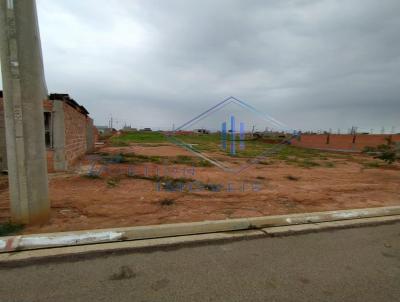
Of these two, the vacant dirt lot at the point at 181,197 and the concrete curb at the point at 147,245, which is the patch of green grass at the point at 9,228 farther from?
the concrete curb at the point at 147,245

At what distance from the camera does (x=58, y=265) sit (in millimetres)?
2598

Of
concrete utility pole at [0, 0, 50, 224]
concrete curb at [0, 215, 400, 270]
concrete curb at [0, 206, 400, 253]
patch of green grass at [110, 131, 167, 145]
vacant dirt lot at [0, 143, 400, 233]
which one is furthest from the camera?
patch of green grass at [110, 131, 167, 145]

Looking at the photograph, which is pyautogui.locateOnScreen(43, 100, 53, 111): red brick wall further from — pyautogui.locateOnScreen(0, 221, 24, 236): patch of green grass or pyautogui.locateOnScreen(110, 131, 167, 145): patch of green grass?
pyautogui.locateOnScreen(110, 131, 167, 145): patch of green grass

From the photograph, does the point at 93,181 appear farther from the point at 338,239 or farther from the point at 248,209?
the point at 338,239

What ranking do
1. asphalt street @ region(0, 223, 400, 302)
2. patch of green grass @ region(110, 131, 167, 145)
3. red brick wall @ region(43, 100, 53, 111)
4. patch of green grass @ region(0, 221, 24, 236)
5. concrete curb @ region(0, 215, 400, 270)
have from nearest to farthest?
asphalt street @ region(0, 223, 400, 302)
concrete curb @ region(0, 215, 400, 270)
patch of green grass @ region(0, 221, 24, 236)
red brick wall @ region(43, 100, 53, 111)
patch of green grass @ region(110, 131, 167, 145)

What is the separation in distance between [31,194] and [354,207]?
604 cm

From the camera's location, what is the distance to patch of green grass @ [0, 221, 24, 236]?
319cm

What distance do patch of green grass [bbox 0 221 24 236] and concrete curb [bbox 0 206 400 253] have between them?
30 centimetres

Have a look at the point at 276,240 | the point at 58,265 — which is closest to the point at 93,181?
the point at 58,265

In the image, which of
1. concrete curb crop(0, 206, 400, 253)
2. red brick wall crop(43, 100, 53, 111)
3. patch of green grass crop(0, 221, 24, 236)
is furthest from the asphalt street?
red brick wall crop(43, 100, 53, 111)

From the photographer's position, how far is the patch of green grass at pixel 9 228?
3.19 m

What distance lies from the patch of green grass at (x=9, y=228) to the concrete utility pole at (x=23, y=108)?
0.08 m

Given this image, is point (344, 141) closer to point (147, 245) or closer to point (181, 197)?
point (181, 197)

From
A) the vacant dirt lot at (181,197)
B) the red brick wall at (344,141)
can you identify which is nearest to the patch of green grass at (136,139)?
the vacant dirt lot at (181,197)
